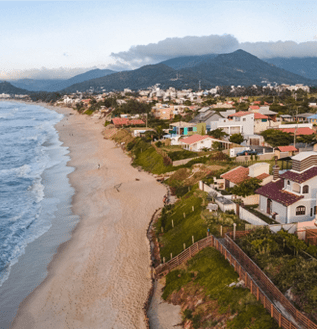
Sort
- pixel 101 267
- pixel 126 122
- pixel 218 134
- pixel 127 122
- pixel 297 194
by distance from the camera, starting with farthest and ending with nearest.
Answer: pixel 126 122 → pixel 127 122 → pixel 218 134 → pixel 101 267 → pixel 297 194

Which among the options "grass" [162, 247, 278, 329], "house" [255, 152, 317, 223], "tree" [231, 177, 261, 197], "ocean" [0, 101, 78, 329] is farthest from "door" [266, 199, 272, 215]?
"ocean" [0, 101, 78, 329]

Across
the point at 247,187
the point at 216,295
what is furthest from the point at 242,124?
the point at 216,295

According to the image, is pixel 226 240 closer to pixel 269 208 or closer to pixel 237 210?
pixel 237 210

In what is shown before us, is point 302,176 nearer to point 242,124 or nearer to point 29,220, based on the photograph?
point 29,220

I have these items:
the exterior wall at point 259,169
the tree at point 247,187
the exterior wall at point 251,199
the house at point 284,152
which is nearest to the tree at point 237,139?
the house at point 284,152

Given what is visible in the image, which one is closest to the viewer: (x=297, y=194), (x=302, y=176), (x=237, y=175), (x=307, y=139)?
(x=302, y=176)

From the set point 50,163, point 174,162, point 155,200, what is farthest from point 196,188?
point 50,163
